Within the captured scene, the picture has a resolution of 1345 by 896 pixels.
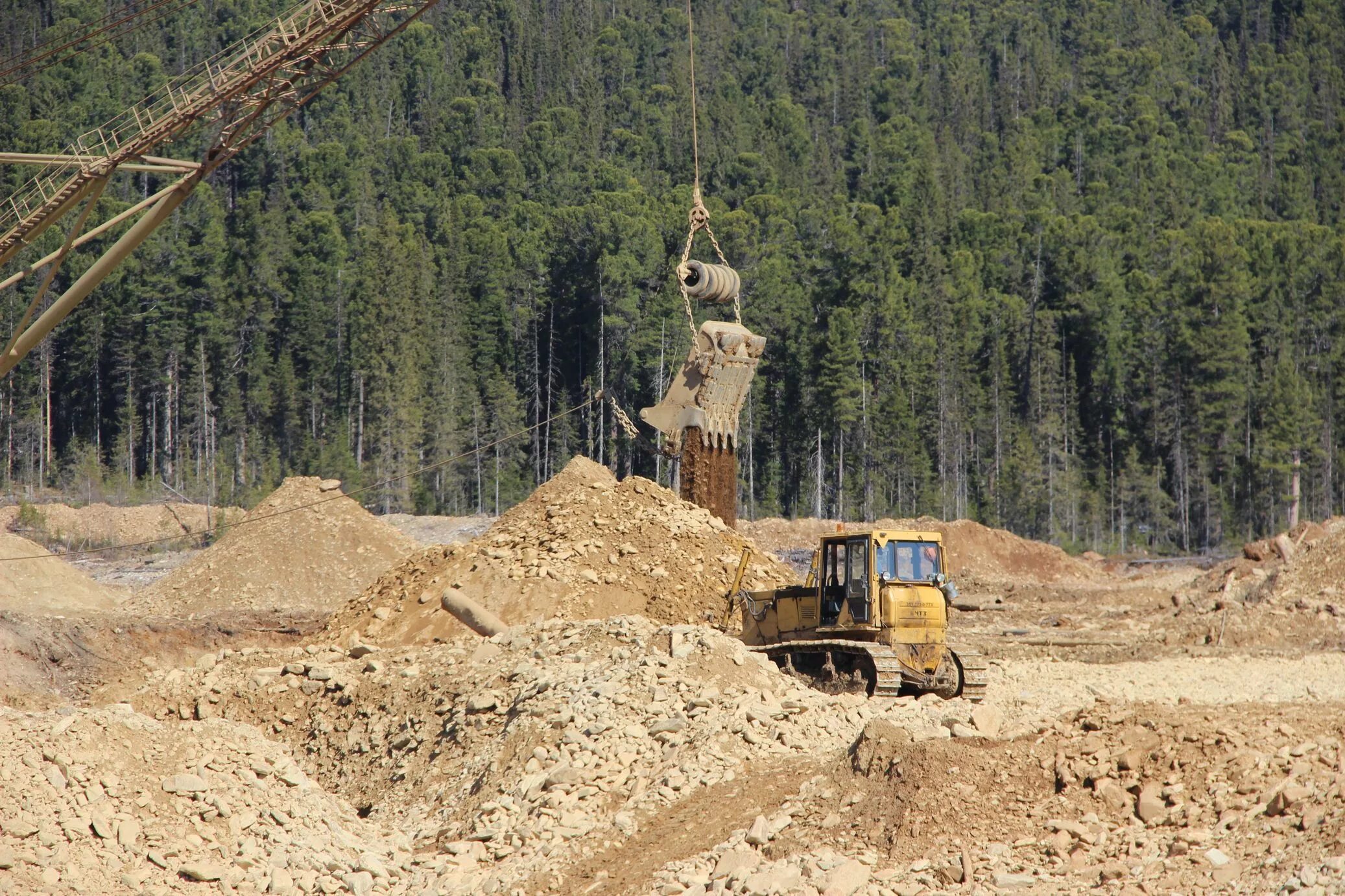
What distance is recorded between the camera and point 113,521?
4922 centimetres

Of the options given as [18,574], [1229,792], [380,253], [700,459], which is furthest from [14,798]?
[380,253]

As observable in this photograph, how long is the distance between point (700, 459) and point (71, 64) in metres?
85.8

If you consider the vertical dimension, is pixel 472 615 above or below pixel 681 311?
below

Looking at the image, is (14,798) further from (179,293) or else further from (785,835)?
(179,293)

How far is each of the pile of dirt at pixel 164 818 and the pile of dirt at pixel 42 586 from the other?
1485 centimetres

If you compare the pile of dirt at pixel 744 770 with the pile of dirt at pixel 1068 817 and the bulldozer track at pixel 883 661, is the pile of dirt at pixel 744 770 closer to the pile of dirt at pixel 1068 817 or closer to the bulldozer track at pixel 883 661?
the pile of dirt at pixel 1068 817

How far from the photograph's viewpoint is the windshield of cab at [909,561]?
17.7 metres

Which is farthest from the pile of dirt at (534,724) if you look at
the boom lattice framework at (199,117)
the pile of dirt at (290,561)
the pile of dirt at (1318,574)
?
the pile of dirt at (1318,574)

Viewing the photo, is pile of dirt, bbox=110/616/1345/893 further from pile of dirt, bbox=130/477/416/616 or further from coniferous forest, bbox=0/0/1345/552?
coniferous forest, bbox=0/0/1345/552

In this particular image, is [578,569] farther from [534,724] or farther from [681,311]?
[681,311]

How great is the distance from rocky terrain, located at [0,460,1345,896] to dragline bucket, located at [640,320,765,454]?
196cm

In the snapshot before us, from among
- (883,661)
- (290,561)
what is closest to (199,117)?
(290,561)

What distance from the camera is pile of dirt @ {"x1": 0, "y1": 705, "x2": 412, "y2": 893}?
38.7 feet

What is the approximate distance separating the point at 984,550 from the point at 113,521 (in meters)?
26.2
